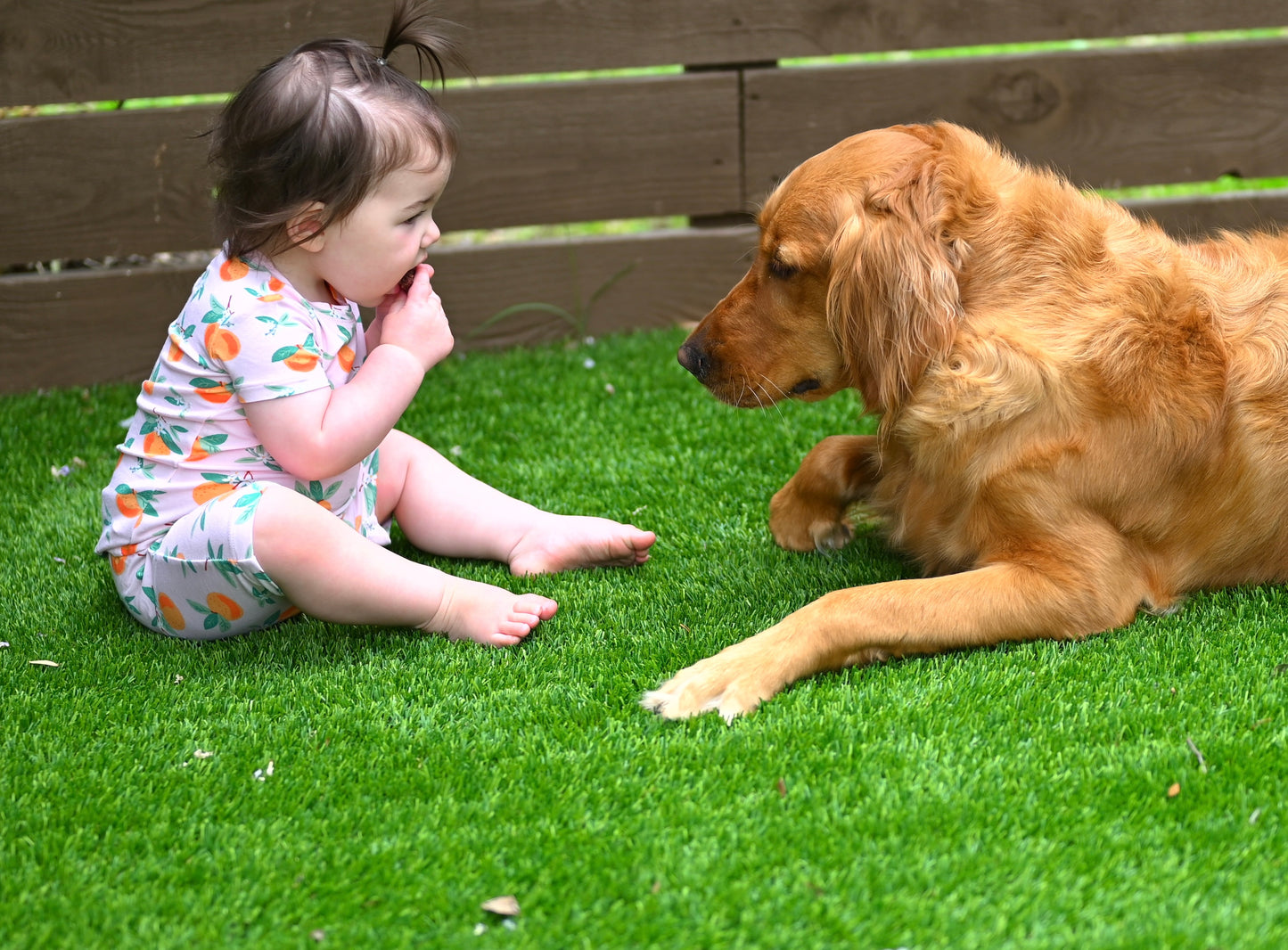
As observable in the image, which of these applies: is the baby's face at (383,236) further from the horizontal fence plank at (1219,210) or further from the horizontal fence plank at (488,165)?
the horizontal fence plank at (1219,210)

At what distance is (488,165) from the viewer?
4316 mm

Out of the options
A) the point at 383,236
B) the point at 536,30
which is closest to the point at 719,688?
the point at 383,236

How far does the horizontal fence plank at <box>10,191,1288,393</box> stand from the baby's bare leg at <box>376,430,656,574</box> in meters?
1.61

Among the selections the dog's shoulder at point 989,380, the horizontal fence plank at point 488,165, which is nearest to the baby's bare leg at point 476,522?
the dog's shoulder at point 989,380

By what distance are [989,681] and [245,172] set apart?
1.68m

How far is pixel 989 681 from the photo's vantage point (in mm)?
2107

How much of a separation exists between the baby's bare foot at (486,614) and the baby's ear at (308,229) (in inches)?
28.2

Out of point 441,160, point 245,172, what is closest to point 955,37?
point 441,160

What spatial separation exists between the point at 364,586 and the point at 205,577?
30 cm

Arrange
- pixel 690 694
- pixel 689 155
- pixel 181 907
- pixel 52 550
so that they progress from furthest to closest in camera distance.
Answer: pixel 689 155 < pixel 52 550 < pixel 690 694 < pixel 181 907

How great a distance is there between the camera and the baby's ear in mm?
2371

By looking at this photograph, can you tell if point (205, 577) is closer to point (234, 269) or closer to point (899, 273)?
point (234, 269)

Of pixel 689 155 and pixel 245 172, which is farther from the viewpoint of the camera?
pixel 689 155

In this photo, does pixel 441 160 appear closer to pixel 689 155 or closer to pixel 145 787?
pixel 145 787
